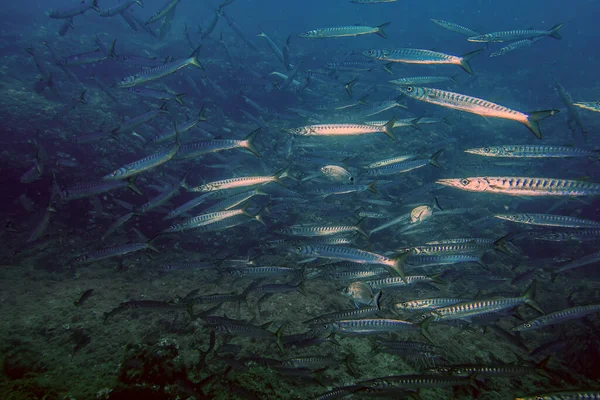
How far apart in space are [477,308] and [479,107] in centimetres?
354

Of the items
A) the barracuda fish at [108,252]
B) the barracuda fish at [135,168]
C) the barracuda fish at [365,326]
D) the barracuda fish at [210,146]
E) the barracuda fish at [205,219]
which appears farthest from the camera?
the barracuda fish at [210,146]

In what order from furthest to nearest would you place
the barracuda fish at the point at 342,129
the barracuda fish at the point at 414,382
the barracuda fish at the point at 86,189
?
the barracuda fish at the point at 342,129
the barracuda fish at the point at 86,189
the barracuda fish at the point at 414,382

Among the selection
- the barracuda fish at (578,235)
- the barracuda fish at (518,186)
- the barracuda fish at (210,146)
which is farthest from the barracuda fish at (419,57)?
the barracuda fish at (578,235)

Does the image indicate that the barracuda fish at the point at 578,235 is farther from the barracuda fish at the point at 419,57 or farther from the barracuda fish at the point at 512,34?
the barracuda fish at the point at 512,34

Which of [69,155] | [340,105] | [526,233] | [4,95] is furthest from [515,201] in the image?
[4,95]

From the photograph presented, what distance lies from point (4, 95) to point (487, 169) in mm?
19621

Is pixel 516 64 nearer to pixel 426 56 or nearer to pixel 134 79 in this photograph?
pixel 426 56

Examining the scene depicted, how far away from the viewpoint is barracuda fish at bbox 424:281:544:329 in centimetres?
459

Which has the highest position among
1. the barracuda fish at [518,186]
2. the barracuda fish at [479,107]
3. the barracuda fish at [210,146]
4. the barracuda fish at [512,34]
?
the barracuda fish at [512,34]

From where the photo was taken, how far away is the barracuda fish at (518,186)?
4.14 m

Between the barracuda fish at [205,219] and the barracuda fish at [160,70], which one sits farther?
the barracuda fish at [160,70]

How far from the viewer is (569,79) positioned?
30734mm

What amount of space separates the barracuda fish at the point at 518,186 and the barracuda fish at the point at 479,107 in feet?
2.62

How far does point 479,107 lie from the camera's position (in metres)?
5.05
